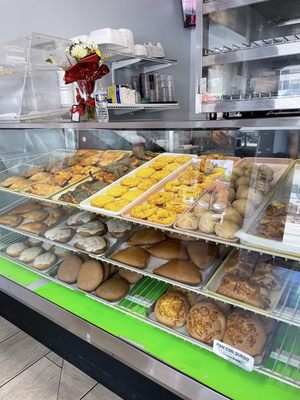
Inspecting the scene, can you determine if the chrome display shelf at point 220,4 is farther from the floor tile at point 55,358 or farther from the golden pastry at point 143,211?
the floor tile at point 55,358

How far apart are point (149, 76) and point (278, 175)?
2.83 meters

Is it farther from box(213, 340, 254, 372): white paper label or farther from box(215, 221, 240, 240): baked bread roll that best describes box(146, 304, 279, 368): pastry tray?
box(215, 221, 240, 240): baked bread roll

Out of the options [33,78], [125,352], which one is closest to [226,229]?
[125,352]

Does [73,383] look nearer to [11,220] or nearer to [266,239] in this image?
[11,220]

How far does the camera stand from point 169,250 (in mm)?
1433

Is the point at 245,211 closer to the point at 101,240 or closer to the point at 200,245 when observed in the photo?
the point at 200,245

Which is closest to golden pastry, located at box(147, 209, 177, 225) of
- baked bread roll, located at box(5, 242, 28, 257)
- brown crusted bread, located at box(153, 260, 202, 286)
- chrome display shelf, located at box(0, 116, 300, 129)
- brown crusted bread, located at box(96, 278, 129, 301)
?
brown crusted bread, located at box(153, 260, 202, 286)

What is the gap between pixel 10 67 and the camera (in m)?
2.24

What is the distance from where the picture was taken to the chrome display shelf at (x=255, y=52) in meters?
1.50

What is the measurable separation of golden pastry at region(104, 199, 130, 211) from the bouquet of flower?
1.65 feet

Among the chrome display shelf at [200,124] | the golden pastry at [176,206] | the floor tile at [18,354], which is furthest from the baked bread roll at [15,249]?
the golden pastry at [176,206]

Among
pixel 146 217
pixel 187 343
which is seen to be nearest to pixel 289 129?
pixel 146 217

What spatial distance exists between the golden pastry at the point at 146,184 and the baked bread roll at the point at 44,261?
2.36 ft

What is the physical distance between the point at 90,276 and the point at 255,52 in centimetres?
142
